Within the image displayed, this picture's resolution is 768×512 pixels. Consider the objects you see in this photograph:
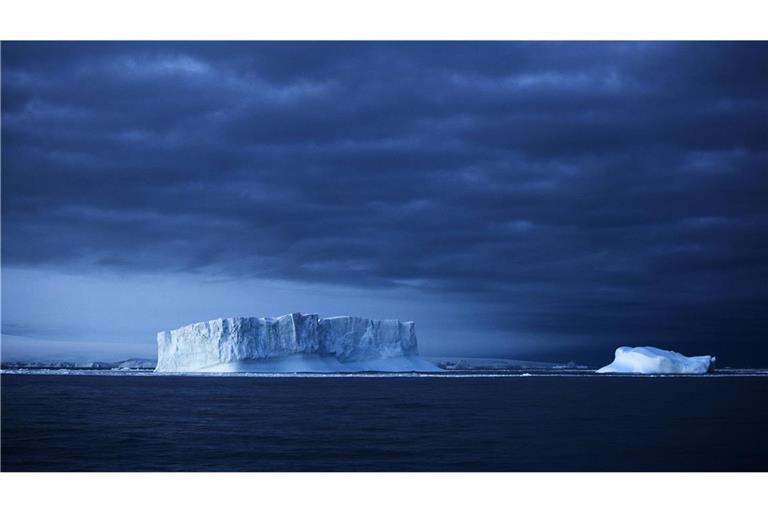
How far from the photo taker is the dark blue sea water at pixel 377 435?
11906mm

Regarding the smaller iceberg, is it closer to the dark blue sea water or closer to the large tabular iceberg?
the large tabular iceberg

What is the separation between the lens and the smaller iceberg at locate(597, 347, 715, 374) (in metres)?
62.0

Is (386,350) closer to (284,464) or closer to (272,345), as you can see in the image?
(272,345)

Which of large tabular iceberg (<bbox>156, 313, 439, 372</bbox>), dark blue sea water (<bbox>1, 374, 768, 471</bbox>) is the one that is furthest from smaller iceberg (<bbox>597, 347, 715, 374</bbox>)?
dark blue sea water (<bbox>1, 374, 768, 471</bbox>)

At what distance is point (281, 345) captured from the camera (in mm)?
51406

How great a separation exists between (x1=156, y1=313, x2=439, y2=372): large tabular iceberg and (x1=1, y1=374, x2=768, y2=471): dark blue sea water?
2401 cm

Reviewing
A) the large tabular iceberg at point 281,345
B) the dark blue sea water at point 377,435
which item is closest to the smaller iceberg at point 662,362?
the large tabular iceberg at point 281,345

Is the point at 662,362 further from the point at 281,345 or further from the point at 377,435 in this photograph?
the point at 377,435

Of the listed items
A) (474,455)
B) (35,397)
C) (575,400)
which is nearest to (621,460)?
(474,455)

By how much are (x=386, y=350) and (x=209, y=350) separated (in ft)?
51.3

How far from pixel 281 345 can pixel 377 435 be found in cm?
3680

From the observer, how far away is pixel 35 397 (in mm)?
26625

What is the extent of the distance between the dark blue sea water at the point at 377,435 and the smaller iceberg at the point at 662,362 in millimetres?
38370

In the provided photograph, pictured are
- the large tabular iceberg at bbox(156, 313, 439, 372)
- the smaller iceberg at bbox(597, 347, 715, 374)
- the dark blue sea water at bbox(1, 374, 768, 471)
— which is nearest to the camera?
the dark blue sea water at bbox(1, 374, 768, 471)
